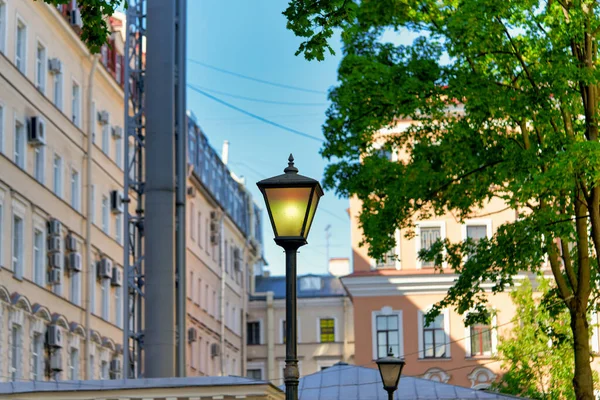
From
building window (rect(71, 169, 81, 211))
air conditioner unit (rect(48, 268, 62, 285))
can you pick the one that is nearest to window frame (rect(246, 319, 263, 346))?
building window (rect(71, 169, 81, 211))

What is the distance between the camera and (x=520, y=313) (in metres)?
39.5

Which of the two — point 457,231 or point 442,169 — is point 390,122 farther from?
point 457,231

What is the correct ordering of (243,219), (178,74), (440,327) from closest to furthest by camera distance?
(178,74) < (440,327) < (243,219)

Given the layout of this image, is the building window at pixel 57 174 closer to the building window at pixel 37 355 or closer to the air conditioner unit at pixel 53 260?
the air conditioner unit at pixel 53 260

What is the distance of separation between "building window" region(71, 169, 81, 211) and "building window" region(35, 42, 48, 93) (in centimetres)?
402

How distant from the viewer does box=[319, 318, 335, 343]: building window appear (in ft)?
243

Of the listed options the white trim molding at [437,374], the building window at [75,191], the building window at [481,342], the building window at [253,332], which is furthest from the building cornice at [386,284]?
the building window at [253,332]

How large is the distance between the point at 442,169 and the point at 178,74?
6.74 m

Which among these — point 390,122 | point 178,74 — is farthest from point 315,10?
point 178,74

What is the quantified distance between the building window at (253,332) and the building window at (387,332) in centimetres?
2430

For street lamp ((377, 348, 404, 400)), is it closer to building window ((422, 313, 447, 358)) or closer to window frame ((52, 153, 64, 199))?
window frame ((52, 153, 64, 199))

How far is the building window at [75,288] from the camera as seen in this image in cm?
3938

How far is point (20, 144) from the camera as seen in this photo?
34.8m

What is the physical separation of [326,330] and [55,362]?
3913 cm
